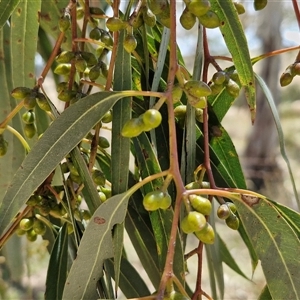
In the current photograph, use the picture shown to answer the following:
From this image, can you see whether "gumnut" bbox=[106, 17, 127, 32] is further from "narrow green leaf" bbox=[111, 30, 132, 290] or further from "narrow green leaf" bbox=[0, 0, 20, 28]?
"narrow green leaf" bbox=[0, 0, 20, 28]

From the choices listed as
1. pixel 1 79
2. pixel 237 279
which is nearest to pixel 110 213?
pixel 1 79

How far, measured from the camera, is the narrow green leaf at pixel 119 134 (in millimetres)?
667

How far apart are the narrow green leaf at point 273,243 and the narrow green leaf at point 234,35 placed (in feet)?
0.60

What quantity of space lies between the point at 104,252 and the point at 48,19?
2.34 ft

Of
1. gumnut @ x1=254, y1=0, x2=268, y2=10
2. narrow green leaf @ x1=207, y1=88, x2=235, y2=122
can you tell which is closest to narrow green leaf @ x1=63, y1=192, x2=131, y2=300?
narrow green leaf @ x1=207, y1=88, x2=235, y2=122

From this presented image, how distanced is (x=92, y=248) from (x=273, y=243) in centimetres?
25

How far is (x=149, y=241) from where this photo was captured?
82 cm

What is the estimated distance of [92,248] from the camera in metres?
0.63

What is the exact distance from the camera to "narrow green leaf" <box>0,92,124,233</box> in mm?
647

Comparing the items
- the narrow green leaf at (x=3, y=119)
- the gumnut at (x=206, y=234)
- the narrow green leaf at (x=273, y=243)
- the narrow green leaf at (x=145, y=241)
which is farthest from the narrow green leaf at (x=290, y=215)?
the narrow green leaf at (x=3, y=119)

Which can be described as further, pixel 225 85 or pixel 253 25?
pixel 253 25

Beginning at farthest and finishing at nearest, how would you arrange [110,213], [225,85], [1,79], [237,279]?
1. [237,279]
2. [1,79]
3. [225,85]
4. [110,213]

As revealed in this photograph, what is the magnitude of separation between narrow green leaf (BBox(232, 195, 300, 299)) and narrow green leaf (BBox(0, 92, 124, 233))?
0.76ft

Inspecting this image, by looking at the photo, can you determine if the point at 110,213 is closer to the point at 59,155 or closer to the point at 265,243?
the point at 59,155
